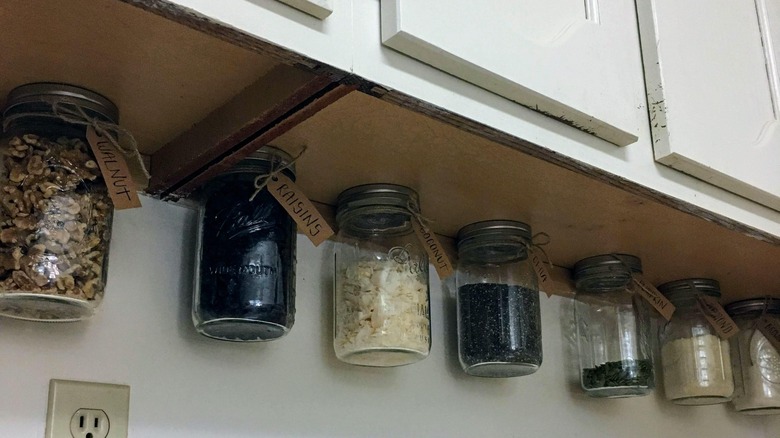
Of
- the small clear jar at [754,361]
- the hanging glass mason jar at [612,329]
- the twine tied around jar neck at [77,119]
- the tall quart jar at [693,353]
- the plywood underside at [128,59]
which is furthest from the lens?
the small clear jar at [754,361]

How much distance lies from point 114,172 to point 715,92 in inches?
29.1

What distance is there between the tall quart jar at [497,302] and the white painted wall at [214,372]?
52mm

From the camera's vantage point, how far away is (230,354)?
3.00ft

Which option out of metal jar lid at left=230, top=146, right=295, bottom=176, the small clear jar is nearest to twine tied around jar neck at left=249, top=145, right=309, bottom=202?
metal jar lid at left=230, top=146, right=295, bottom=176

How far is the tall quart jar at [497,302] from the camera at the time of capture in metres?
1.07

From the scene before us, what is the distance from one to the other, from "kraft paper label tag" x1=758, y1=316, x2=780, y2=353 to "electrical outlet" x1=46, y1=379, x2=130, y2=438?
1135mm

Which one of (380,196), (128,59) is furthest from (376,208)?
(128,59)

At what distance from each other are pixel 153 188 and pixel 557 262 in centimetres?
68

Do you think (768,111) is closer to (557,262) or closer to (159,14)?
(557,262)

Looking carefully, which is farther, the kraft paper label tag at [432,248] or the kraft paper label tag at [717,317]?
the kraft paper label tag at [717,317]

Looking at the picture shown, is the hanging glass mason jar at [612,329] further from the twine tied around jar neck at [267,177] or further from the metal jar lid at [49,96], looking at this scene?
the metal jar lid at [49,96]

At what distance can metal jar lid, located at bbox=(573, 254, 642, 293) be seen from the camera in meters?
1.25

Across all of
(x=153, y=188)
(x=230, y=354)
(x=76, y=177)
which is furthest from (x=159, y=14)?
(x=230, y=354)

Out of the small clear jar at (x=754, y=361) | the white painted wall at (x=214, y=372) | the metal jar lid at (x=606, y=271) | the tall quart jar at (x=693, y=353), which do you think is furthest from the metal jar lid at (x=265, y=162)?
the small clear jar at (x=754, y=361)
